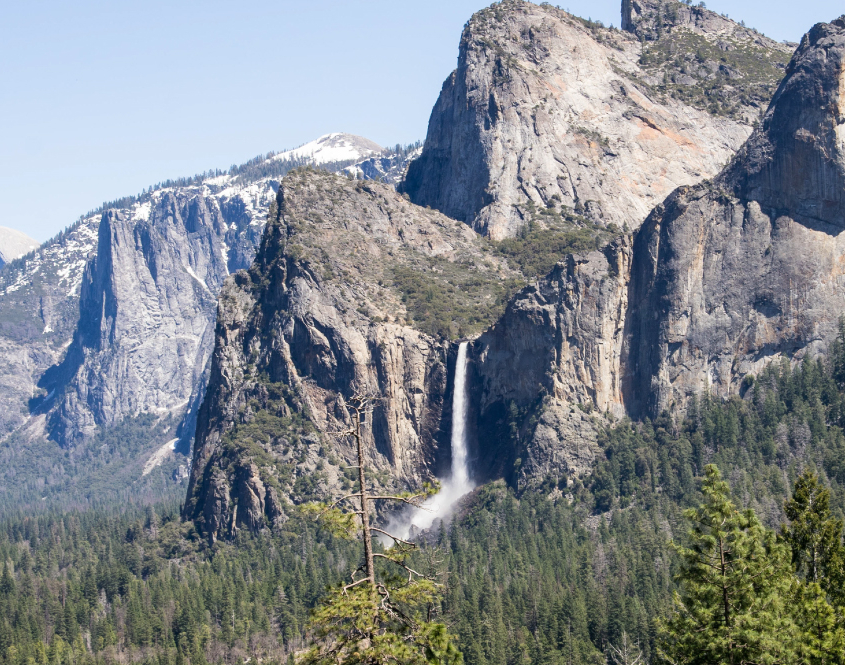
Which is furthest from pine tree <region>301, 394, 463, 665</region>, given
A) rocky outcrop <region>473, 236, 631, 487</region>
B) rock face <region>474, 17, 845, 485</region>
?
rock face <region>474, 17, 845, 485</region>

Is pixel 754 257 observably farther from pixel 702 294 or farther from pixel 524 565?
pixel 524 565

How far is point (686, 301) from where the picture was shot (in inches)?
7037

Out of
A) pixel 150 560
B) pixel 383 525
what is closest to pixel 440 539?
pixel 383 525

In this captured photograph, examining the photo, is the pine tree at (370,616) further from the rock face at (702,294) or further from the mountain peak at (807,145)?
the mountain peak at (807,145)

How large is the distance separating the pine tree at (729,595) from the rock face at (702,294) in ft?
429

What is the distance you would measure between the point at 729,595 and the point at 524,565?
102257mm

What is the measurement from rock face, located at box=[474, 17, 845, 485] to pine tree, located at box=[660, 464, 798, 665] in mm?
130664

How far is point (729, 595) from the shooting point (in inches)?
1791

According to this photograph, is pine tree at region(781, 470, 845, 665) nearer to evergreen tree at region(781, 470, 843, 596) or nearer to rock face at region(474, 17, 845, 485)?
evergreen tree at region(781, 470, 843, 596)

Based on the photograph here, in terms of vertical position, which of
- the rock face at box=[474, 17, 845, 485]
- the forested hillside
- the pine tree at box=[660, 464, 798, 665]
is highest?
the rock face at box=[474, 17, 845, 485]

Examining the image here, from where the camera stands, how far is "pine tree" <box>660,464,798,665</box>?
1768 inches

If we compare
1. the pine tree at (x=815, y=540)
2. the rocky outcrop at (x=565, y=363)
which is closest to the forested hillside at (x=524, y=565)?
the rocky outcrop at (x=565, y=363)

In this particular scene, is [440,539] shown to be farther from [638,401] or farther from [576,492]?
[638,401]

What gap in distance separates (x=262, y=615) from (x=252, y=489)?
150 ft
